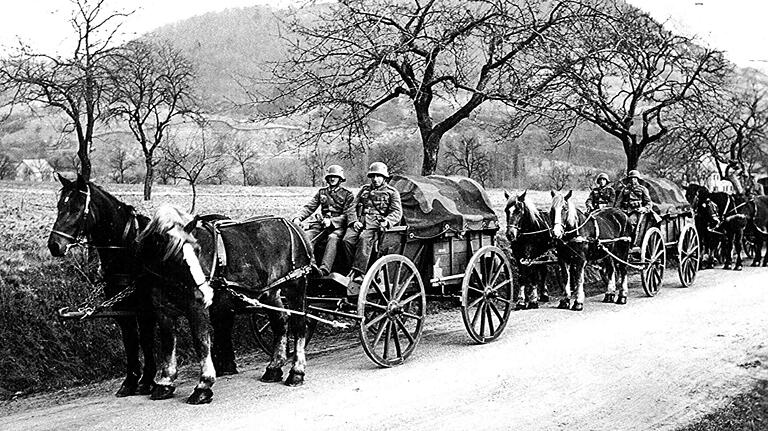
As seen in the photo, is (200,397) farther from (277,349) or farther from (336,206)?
(336,206)

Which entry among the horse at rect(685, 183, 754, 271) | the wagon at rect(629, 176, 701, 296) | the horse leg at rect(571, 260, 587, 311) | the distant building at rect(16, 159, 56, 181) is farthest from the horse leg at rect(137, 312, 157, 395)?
the distant building at rect(16, 159, 56, 181)

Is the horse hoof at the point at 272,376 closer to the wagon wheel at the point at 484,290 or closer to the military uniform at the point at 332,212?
the military uniform at the point at 332,212

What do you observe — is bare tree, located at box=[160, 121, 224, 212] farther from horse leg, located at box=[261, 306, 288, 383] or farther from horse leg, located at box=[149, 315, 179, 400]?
horse leg, located at box=[149, 315, 179, 400]

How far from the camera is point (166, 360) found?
6.87 metres

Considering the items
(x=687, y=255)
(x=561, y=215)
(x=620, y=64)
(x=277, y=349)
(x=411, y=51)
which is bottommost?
(x=277, y=349)

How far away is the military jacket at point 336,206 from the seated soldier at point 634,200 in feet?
22.9

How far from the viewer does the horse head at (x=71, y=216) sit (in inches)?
256

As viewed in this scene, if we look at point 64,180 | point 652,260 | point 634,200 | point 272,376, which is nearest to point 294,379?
point 272,376

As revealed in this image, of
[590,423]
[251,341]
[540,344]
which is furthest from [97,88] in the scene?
[590,423]

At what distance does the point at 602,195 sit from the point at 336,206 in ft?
25.3

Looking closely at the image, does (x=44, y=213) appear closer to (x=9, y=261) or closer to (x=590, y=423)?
(x=9, y=261)

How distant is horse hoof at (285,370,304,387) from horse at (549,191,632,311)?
5.89 metres

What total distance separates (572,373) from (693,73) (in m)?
15.4

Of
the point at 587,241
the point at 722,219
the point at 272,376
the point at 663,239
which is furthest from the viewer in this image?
the point at 722,219
